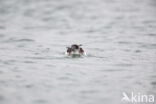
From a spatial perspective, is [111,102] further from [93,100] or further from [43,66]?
[43,66]

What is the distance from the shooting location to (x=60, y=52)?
789 inches

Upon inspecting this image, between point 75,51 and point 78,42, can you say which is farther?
point 78,42

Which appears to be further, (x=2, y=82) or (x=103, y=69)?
(x=103, y=69)

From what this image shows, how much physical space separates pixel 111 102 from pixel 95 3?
2347 cm

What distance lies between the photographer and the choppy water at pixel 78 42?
559 inches

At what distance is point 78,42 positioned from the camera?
22766 mm

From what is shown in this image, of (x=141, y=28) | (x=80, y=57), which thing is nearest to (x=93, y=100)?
(x=80, y=57)

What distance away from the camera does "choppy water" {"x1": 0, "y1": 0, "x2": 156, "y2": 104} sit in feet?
46.6

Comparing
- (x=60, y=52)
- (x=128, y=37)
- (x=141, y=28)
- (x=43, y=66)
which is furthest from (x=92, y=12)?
(x=43, y=66)

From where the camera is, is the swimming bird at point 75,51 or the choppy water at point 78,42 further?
the swimming bird at point 75,51

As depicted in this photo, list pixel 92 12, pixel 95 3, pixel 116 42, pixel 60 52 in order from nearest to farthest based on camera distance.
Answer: pixel 60 52 < pixel 116 42 < pixel 92 12 < pixel 95 3

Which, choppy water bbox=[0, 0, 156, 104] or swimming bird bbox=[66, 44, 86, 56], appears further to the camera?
swimming bird bbox=[66, 44, 86, 56]

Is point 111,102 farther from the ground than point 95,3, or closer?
closer

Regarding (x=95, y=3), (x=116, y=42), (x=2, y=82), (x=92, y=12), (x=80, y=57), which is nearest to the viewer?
(x=2, y=82)
